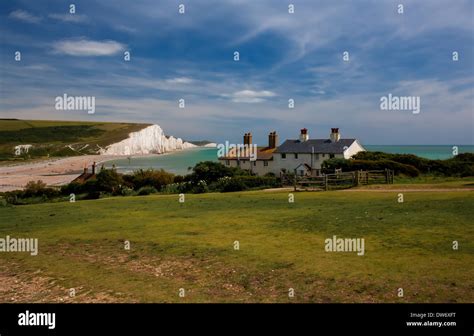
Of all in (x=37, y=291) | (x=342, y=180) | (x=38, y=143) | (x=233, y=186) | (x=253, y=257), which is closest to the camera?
(x=37, y=291)

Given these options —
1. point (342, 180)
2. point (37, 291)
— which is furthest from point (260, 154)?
point (37, 291)

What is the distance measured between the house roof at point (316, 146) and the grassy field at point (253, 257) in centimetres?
4339

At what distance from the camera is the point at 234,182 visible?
1673 inches

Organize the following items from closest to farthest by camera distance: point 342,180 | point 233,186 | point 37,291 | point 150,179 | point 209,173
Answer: point 37,291
point 342,180
point 233,186
point 209,173
point 150,179

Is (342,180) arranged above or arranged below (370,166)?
below

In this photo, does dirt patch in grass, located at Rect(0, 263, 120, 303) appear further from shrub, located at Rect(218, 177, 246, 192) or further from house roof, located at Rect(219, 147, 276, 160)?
house roof, located at Rect(219, 147, 276, 160)

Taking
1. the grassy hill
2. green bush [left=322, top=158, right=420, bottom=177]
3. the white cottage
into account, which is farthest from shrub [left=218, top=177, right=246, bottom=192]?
the grassy hill

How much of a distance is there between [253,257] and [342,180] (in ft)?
86.9

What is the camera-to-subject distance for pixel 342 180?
37.5 meters

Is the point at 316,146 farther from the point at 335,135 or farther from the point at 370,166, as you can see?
the point at 370,166

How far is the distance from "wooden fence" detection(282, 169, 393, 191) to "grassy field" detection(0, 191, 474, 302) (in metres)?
12.8

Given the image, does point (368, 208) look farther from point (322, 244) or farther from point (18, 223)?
point (18, 223)

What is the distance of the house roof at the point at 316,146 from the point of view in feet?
215
